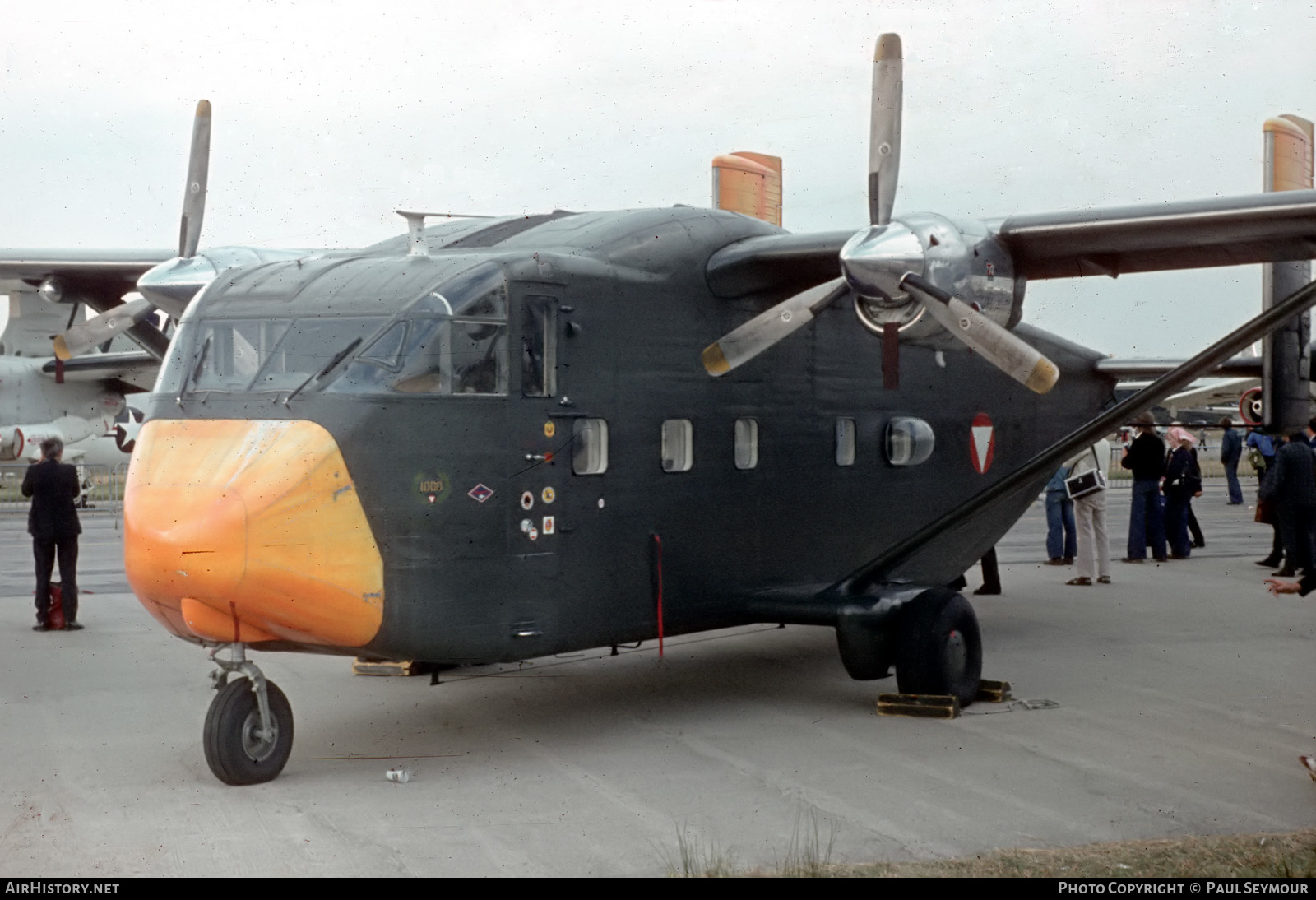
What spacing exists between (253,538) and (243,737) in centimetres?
120

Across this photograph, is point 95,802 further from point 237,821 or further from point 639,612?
point 639,612

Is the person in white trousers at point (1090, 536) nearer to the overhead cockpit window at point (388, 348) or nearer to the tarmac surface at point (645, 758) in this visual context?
the tarmac surface at point (645, 758)

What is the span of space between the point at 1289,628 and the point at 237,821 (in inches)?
411

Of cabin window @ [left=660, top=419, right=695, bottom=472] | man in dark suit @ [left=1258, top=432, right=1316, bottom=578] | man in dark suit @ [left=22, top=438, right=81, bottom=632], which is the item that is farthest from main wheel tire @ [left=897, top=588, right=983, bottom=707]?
man in dark suit @ [left=22, top=438, right=81, bottom=632]

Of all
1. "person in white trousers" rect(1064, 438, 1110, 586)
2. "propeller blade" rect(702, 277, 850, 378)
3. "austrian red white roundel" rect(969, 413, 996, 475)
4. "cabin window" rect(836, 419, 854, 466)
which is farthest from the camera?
"person in white trousers" rect(1064, 438, 1110, 586)

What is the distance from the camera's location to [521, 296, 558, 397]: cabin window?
8.09 m

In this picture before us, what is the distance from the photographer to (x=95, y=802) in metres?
7.04

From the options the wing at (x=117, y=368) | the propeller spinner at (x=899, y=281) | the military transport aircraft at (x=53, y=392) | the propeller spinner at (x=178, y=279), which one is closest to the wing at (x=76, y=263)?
the propeller spinner at (x=178, y=279)

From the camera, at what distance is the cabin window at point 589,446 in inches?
330

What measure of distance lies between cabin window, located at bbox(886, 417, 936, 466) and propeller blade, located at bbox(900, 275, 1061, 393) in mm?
2337

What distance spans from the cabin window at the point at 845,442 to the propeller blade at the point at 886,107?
80.1 inches

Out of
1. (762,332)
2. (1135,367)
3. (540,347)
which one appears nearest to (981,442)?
(1135,367)

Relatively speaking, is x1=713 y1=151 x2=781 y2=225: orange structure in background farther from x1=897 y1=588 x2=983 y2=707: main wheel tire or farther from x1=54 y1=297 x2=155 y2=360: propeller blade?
x1=54 y1=297 x2=155 y2=360: propeller blade

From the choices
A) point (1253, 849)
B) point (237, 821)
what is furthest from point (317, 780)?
point (1253, 849)
